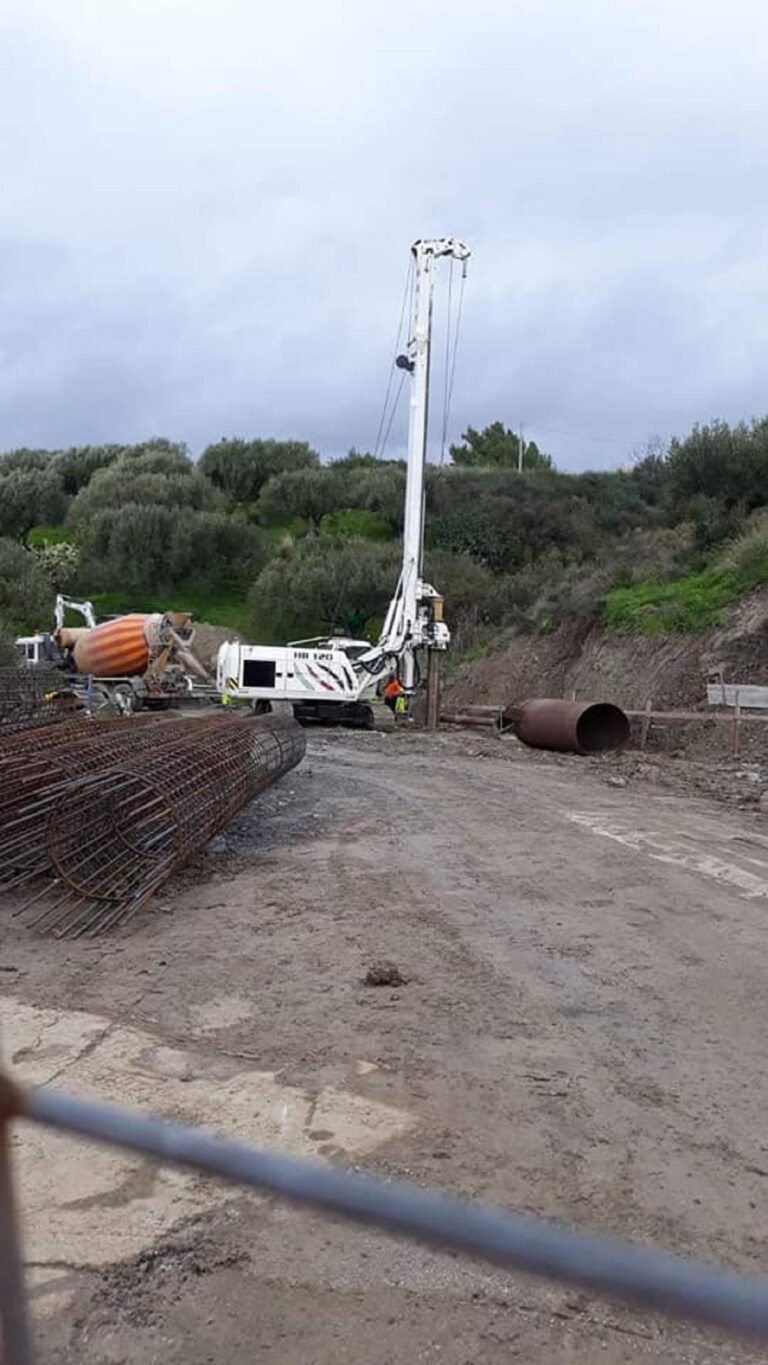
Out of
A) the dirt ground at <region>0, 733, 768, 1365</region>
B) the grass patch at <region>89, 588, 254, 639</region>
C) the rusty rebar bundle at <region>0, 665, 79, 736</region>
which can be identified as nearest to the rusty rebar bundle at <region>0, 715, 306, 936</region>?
the dirt ground at <region>0, 733, 768, 1365</region>

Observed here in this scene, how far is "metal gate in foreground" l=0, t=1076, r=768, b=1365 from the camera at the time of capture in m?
1.16

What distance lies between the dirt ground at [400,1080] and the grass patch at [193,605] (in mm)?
38145

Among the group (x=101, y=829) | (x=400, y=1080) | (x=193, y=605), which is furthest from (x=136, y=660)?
(x=400, y=1080)

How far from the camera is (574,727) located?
20.4m

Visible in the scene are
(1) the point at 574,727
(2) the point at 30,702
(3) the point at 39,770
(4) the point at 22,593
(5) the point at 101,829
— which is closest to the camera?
(5) the point at 101,829

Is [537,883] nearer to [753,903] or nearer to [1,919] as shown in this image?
[753,903]

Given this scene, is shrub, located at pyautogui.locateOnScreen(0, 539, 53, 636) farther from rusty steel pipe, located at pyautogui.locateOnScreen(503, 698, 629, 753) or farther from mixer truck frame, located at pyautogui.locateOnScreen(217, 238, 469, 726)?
rusty steel pipe, located at pyautogui.locateOnScreen(503, 698, 629, 753)

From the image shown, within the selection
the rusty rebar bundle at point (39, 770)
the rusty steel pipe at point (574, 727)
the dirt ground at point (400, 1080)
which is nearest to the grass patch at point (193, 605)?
the rusty steel pipe at point (574, 727)

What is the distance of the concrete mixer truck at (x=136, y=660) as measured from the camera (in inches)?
1062

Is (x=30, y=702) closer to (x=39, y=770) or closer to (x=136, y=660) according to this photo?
(x=39, y=770)

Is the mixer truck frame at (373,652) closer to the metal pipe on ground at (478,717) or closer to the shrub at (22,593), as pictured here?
the metal pipe on ground at (478,717)

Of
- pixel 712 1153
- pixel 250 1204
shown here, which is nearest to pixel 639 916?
pixel 712 1153

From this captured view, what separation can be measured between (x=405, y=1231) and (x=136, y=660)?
88.4ft

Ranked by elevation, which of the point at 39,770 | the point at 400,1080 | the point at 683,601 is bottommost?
the point at 400,1080
